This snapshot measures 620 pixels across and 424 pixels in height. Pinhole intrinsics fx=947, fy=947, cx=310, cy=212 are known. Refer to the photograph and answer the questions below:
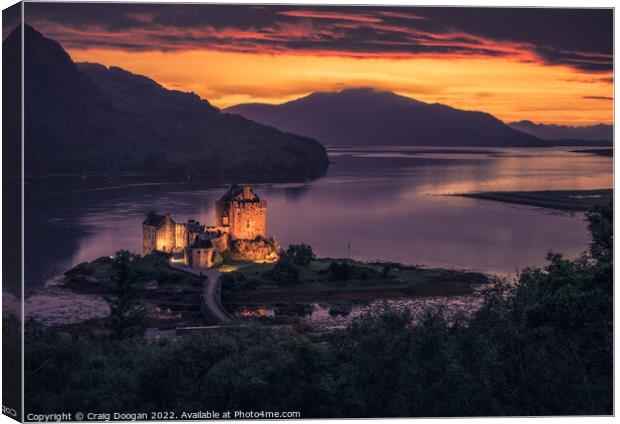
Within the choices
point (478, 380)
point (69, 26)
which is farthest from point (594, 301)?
point (69, 26)

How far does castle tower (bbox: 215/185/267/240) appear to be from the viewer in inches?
1210

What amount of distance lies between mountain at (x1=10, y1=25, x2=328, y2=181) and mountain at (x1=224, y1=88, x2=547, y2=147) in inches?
87.0

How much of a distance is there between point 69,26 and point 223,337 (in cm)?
598

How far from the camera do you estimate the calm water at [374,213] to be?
90.4ft

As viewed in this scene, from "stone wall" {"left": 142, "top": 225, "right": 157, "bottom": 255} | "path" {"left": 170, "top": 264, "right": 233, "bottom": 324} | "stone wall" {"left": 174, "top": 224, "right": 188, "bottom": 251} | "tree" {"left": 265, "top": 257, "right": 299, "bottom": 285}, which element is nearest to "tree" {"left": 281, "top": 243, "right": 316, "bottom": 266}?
"tree" {"left": 265, "top": 257, "right": 299, "bottom": 285}

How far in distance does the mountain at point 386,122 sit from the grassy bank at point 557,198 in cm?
325

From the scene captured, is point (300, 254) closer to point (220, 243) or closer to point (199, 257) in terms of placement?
point (220, 243)

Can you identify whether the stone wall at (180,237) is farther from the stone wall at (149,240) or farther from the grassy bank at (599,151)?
the grassy bank at (599,151)

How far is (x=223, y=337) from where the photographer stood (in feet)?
45.9

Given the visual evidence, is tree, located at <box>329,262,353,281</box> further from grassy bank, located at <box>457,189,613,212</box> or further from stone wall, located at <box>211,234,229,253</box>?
grassy bank, located at <box>457,189,613,212</box>

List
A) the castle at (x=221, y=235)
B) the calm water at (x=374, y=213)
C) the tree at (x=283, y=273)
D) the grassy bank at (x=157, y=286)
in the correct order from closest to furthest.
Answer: the grassy bank at (x=157, y=286) < the tree at (x=283, y=273) < the calm water at (x=374, y=213) < the castle at (x=221, y=235)

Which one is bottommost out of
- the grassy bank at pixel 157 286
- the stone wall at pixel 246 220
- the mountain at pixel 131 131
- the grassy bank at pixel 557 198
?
the grassy bank at pixel 157 286

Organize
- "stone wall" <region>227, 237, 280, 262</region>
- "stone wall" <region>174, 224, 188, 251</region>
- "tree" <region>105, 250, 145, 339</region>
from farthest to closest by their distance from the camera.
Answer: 1. "stone wall" <region>174, 224, 188, 251</region>
2. "stone wall" <region>227, 237, 280, 262</region>
3. "tree" <region>105, 250, 145, 339</region>

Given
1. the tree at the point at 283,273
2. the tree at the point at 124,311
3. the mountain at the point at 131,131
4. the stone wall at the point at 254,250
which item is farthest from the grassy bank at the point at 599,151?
the stone wall at the point at 254,250
